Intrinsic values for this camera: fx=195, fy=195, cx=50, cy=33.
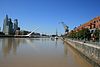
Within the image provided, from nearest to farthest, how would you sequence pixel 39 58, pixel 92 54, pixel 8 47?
pixel 92 54, pixel 39 58, pixel 8 47

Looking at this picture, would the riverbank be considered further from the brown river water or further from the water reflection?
the water reflection

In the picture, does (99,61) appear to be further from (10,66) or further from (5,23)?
(5,23)

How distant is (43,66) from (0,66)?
158 inches

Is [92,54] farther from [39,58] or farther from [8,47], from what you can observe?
[8,47]

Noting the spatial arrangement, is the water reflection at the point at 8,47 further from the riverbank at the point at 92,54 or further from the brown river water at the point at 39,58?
the riverbank at the point at 92,54

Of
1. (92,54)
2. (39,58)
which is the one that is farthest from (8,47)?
(92,54)

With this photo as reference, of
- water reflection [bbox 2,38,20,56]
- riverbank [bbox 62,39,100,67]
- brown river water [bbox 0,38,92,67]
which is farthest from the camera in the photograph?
water reflection [bbox 2,38,20,56]

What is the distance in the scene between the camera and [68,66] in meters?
19.6

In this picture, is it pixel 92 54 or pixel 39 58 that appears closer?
pixel 92 54

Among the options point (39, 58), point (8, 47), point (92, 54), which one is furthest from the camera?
point (8, 47)

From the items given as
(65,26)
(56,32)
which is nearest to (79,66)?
→ (65,26)

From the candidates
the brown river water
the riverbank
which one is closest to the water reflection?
the brown river water

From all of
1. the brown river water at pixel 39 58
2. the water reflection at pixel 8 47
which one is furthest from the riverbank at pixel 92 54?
the water reflection at pixel 8 47

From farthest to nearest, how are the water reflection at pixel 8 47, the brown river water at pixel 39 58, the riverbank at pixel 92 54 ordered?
1. the water reflection at pixel 8 47
2. the brown river water at pixel 39 58
3. the riverbank at pixel 92 54
